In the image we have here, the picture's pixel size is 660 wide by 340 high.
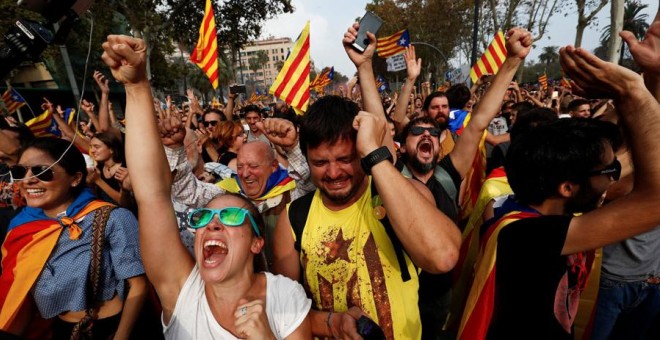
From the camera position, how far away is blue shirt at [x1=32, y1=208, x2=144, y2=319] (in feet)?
6.63

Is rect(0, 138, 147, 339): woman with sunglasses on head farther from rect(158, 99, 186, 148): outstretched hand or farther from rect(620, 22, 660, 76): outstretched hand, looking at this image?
rect(620, 22, 660, 76): outstretched hand

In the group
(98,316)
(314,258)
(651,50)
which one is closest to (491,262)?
(314,258)

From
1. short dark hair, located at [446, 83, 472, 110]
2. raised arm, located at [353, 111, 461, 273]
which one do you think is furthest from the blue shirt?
short dark hair, located at [446, 83, 472, 110]

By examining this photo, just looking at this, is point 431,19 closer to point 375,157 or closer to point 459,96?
point 459,96

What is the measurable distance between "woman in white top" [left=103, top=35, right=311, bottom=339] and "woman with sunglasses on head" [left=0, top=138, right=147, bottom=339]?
682 mm

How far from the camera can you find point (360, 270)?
1667 mm

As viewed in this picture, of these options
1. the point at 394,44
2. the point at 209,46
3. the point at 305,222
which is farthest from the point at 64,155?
the point at 394,44

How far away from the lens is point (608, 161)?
1.67 meters

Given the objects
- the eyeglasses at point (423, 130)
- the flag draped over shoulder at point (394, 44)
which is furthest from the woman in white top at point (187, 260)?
the flag draped over shoulder at point (394, 44)

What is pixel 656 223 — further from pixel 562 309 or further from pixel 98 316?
pixel 98 316

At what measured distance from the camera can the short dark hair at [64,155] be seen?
2201mm

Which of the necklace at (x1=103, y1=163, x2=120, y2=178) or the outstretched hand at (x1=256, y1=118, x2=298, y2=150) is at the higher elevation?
the outstretched hand at (x1=256, y1=118, x2=298, y2=150)

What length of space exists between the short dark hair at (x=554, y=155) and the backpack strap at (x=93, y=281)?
2.31m

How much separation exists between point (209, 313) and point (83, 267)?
980mm
